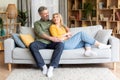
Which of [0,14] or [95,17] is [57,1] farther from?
[0,14]

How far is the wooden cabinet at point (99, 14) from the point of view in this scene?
7035 mm

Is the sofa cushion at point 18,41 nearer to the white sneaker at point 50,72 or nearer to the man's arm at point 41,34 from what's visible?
the man's arm at point 41,34

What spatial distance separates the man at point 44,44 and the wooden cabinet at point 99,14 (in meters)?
3.10

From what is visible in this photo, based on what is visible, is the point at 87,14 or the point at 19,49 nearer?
the point at 19,49

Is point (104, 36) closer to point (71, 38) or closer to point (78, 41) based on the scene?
point (78, 41)

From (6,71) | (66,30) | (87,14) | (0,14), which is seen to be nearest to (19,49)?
(6,71)

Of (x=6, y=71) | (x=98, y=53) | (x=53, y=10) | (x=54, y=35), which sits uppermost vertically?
(x=53, y=10)

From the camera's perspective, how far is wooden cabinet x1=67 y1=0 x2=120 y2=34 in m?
7.04

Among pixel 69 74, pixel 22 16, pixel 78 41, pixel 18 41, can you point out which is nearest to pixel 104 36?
pixel 78 41

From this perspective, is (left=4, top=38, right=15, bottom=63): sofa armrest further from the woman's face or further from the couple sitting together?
the woman's face

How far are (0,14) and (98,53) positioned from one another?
10.8ft

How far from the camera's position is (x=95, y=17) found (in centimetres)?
726

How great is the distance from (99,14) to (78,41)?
327cm

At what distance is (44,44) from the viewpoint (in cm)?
418
